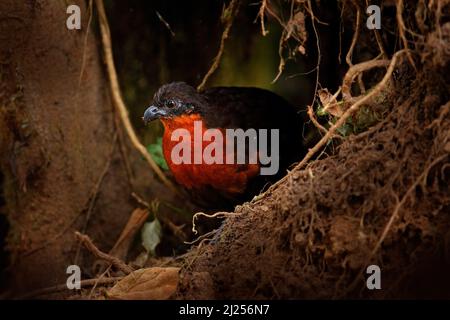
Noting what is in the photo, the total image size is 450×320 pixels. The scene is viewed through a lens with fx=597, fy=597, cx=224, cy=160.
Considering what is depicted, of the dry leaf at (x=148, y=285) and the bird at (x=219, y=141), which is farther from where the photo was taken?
the bird at (x=219, y=141)

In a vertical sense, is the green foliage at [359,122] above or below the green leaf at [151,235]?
above

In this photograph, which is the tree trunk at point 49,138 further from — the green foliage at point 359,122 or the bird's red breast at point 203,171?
the green foliage at point 359,122

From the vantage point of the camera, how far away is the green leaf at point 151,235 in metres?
4.44

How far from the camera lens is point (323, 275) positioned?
2795mm

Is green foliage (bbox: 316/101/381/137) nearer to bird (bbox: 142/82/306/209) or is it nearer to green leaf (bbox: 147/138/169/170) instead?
bird (bbox: 142/82/306/209)

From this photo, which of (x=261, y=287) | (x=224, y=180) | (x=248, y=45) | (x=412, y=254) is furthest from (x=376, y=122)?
(x=248, y=45)

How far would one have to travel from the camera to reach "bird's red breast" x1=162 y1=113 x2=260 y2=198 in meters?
4.06

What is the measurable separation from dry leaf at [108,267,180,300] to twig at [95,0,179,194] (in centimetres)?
158

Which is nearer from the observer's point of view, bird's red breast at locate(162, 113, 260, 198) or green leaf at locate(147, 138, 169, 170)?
bird's red breast at locate(162, 113, 260, 198)

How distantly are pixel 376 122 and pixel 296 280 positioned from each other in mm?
940

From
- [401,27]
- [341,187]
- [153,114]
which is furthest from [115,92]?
[401,27]

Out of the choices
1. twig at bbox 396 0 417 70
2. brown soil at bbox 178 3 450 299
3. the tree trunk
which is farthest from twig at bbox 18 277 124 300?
twig at bbox 396 0 417 70

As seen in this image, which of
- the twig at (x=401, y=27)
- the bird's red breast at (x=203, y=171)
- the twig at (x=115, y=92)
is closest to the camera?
the twig at (x=401, y=27)

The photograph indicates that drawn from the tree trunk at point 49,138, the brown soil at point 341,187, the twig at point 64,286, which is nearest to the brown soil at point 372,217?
the brown soil at point 341,187
